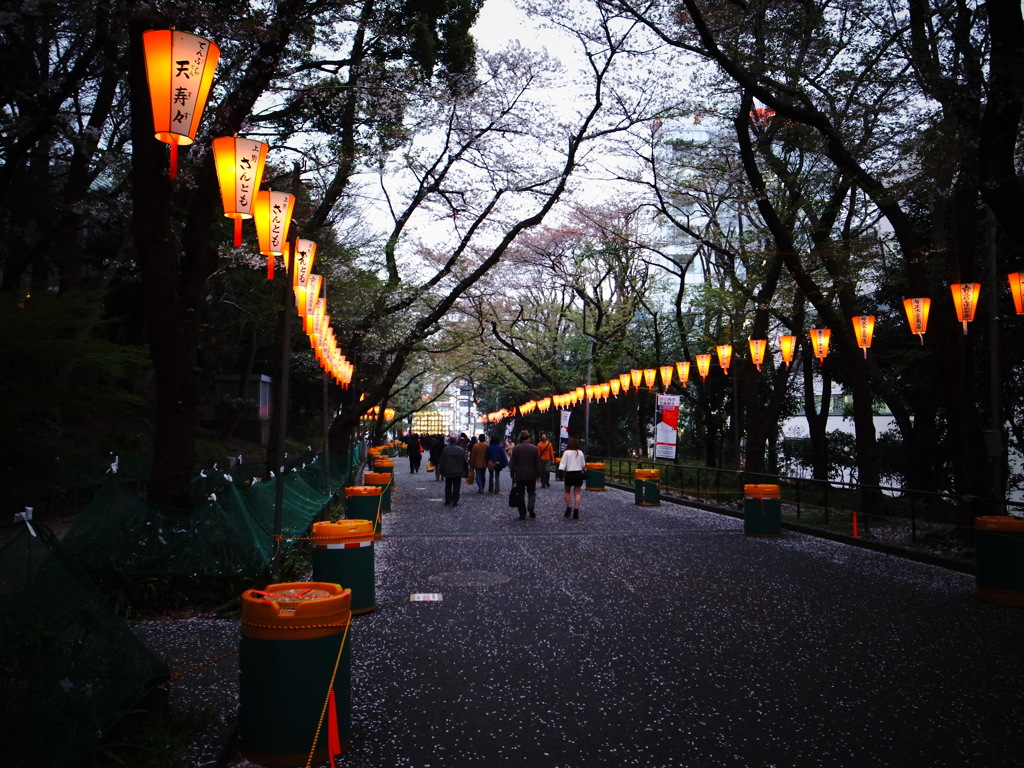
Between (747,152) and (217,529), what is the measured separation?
40.3ft

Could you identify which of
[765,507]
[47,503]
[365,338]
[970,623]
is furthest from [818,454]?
[47,503]

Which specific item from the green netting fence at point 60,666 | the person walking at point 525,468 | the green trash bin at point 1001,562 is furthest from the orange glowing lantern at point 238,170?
the person walking at point 525,468

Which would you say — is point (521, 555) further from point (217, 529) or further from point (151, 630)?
point (151, 630)

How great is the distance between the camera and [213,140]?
368 inches

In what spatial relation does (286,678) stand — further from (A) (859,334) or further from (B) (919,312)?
(A) (859,334)

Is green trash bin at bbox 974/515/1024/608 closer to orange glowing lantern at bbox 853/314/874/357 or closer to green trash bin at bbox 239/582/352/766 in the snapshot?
orange glowing lantern at bbox 853/314/874/357

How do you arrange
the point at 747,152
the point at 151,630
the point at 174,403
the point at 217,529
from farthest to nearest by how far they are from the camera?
the point at 747,152 < the point at 174,403 < the point at 217,529 < the point at 151,630

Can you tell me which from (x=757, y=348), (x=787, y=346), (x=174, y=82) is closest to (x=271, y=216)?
(x=174, y=82)

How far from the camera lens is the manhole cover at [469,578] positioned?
984 cm

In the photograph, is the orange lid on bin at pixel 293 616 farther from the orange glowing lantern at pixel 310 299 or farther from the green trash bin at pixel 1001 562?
the orange glowing lantern at pixel 310 299

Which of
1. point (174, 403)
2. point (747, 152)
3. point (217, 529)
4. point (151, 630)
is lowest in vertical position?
point (151, 630)

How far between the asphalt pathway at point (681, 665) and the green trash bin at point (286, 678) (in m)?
0.22

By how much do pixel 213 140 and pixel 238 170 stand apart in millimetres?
858

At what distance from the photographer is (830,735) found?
16.0 feet
